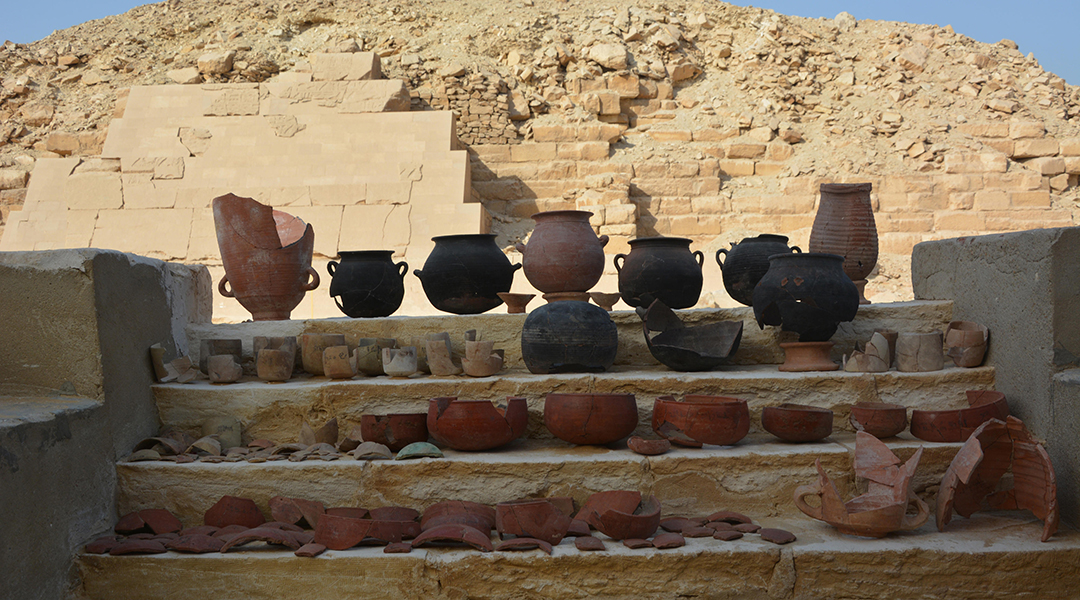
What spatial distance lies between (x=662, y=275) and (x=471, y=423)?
178cm

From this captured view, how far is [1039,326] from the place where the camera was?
10.4 ft

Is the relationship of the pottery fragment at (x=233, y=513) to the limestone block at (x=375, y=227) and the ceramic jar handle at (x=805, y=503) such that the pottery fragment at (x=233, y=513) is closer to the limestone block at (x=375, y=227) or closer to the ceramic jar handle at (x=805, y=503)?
the ceramic jar handle at (x=805, y=503)

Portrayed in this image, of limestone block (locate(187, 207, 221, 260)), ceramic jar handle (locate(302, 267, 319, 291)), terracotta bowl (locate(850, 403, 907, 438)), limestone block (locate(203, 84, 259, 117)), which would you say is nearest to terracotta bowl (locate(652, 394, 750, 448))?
terracotta bowl (locate(850, 403, 907, 438))

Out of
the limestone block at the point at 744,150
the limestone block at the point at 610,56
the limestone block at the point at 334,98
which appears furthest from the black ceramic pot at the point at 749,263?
the limestone block at the point at 610,56

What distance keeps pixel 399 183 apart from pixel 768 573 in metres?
A: 7.74

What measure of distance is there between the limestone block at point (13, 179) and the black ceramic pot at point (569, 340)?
11779 millimetres

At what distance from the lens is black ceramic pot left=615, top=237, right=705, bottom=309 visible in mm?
4559

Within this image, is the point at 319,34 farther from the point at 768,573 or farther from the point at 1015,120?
the point at 768,573

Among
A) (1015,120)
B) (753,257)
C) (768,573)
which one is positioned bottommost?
(768,573)

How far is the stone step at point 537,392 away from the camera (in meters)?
3.49

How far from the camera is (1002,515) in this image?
9.88ft

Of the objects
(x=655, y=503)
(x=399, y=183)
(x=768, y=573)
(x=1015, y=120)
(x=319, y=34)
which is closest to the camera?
(x=768, y=573)

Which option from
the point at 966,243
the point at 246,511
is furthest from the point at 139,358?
the point at 966,243

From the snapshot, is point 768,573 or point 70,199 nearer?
point 768,573
